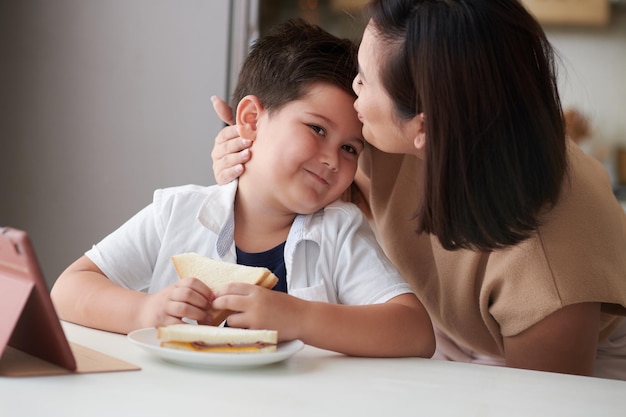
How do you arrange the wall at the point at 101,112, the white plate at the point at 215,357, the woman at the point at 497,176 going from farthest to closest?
the wall at the point at 101,112 → the woman at the point at 497,176 → the white plate at the point at 215,357

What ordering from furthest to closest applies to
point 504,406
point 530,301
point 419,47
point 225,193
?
1. point 225,193
2. point 530,301
3. point 419,47
4. point 504,406

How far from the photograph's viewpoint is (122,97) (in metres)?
2.93

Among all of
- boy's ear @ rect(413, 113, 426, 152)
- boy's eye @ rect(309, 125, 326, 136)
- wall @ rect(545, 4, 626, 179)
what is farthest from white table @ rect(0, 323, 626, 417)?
wall @ rect(545, 4, 626, 179)

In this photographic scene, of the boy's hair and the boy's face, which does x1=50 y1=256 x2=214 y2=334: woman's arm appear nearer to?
the boy's face

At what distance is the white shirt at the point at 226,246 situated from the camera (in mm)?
1181

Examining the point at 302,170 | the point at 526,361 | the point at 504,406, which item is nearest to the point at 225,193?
the point at 302,170

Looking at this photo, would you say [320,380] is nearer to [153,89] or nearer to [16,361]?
[16,361]

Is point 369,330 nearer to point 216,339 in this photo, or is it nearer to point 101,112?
point 216,339

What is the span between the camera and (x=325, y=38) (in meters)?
1.34

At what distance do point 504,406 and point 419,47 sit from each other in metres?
0.50

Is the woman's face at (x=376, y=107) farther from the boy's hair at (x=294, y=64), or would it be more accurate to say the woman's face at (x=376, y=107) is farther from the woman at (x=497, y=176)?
the boy's hair at (x=294, y=64)

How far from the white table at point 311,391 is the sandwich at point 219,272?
106mm

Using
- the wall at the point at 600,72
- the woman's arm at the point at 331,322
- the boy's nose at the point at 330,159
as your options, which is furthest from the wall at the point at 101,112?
the woman's arm at the point at 331,322

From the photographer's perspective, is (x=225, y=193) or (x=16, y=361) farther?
(x=225, y=193)
